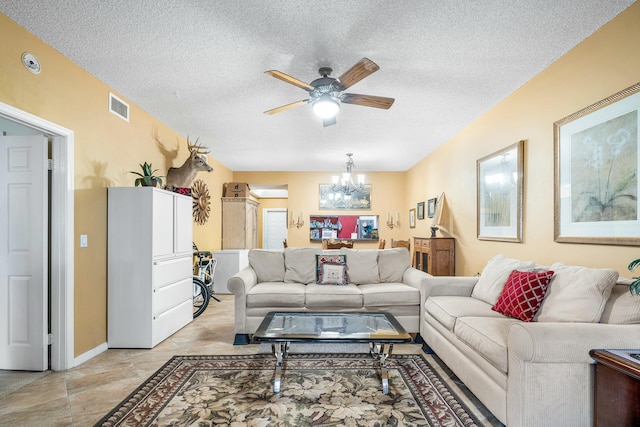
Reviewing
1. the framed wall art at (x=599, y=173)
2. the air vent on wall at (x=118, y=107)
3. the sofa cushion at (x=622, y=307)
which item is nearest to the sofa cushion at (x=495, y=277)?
the framed wall art at (x=599, y=173)

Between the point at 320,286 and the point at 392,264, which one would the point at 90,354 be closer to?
the point at 320,286

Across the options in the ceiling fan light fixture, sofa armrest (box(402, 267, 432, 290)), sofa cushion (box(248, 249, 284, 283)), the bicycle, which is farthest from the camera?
the bicycle

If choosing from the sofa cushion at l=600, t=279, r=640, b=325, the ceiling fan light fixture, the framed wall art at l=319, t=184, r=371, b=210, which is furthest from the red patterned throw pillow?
the framed wall art at l=319, t=184, r=371, b=210

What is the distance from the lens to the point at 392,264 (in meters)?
4.10

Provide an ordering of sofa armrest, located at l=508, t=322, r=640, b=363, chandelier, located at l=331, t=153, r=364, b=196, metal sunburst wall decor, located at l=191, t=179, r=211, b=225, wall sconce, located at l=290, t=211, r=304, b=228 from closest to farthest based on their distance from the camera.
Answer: sofa armrest, located at l=508, t=322, r=640, b=363 → metal sunburst wall decor, located at l=191, t=179, r=211, b=225 → chandelier, located at l=331, t=153, r=364, b=196 → wall sconce, located at l=290, t=211, r=304, b=228

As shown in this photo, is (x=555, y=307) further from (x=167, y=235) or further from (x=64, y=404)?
(x=167, y=235)

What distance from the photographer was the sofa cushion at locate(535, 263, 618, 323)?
1.96m

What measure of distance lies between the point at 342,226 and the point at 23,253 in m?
5.95

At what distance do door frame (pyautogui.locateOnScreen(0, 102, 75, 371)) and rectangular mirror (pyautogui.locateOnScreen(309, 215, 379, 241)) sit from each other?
5.46 metres

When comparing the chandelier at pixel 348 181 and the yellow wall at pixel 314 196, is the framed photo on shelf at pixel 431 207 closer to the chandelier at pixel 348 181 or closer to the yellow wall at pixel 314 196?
the chandelier at pixel 348 181

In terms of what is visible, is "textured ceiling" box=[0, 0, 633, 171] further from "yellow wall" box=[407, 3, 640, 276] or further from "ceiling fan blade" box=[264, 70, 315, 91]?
"ceiling fan blade" box=[264, 70, 315, 91]

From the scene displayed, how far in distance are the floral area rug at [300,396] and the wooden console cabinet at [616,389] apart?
585 millimetres

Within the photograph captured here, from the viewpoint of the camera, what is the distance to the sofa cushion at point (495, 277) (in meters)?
2.77

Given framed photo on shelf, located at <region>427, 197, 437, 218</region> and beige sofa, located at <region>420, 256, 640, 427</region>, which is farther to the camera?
framed photo on shelf, located at <region>427, 197, 437, 218</region>
